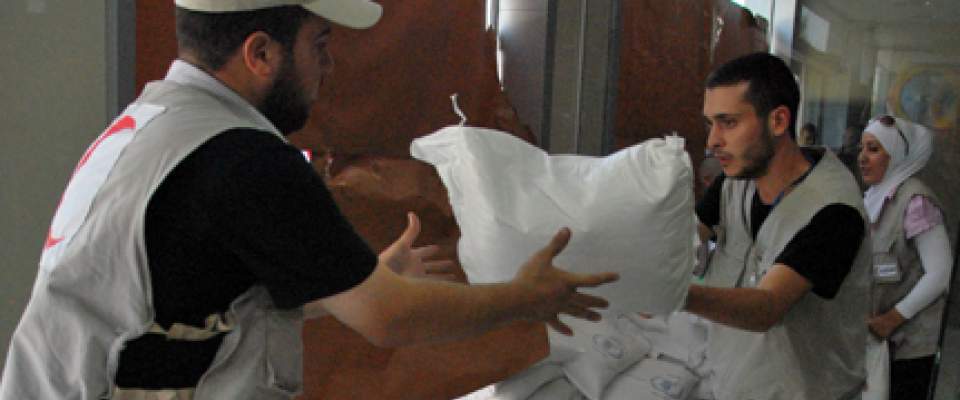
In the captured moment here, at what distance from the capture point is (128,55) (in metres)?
1.49

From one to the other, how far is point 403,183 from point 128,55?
716 millimetres

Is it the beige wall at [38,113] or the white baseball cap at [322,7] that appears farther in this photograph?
the beige wall at [38,113]

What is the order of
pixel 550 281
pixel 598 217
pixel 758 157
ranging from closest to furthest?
pixel 550 281, pixel 598 217, pixel 758 157

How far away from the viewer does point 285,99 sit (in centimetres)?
107

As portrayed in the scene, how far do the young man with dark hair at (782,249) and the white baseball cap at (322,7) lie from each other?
33.4 inches

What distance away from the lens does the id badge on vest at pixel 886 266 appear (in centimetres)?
207

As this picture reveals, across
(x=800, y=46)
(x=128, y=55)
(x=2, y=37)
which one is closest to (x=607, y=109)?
(x=800, y=46)

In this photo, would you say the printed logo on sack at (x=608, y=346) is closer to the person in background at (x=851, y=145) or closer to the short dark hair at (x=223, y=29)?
the person in background at (x=851, y=145)

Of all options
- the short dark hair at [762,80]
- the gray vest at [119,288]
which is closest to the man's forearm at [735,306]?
the short dark hair at [762,80]

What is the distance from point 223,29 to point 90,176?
235 mm

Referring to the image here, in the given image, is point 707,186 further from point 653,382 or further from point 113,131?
point 113,131

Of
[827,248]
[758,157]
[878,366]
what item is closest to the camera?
[827,248]

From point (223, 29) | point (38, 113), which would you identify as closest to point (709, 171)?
point (223, 29)

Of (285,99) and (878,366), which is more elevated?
(285,99)
